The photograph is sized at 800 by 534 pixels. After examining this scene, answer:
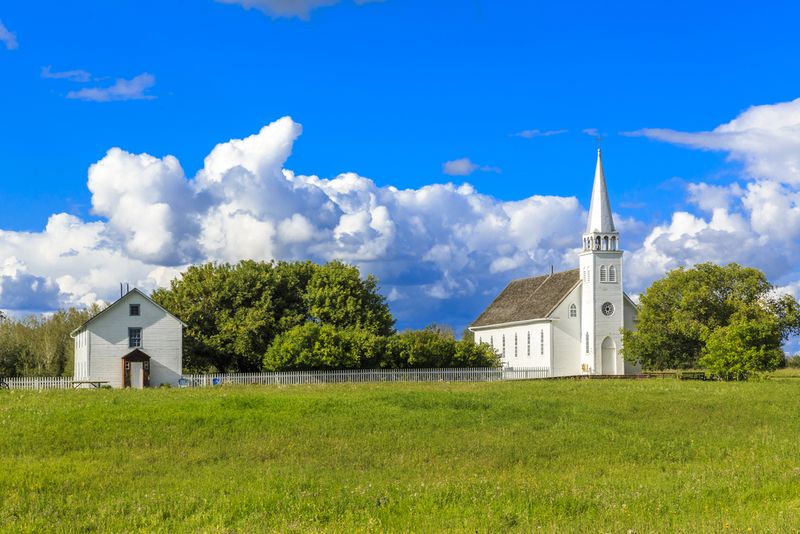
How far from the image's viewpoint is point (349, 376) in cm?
5762

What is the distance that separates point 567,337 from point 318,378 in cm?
2539

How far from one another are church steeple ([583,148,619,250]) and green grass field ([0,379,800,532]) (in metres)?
35.8

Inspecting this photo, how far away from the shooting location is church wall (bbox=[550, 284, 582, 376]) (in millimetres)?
73625

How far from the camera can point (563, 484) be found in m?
19.0

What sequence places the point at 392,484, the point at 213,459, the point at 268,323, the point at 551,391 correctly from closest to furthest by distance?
the point at 392,484 < the point at 213,459 < the point at 551,391 < the point at 268,323

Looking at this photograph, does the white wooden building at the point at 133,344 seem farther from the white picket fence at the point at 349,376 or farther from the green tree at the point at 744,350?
the green tree at the point at 744,350

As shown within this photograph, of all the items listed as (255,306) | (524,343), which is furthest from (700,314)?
(255,306)

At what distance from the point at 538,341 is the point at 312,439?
52538mm

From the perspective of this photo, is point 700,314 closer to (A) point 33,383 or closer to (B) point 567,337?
(B) point 567,337

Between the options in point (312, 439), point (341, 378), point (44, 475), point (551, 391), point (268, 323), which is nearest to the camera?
point (44, 475)

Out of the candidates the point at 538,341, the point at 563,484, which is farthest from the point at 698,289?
the point at 563,484

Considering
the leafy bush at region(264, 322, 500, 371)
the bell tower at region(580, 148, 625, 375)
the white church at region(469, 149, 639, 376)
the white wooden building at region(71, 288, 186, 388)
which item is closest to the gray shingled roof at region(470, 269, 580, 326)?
the white church at region(469, 149, 639, 376)

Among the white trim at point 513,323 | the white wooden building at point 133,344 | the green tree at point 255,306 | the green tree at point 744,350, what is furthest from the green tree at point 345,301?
the green tree at point 744,350

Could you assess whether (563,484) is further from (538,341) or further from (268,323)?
(538,341)
